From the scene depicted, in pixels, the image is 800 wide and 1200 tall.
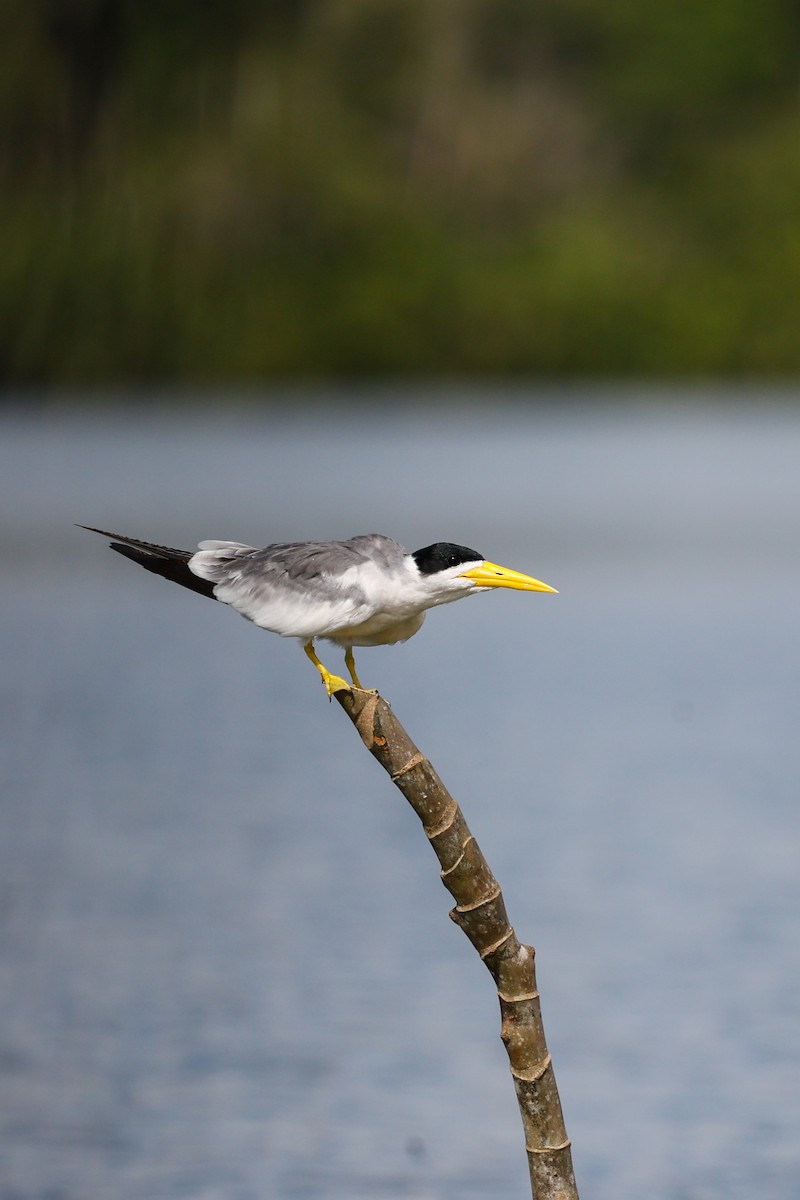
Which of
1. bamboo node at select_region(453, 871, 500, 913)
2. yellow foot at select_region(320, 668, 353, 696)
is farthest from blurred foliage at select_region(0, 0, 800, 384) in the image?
bamboo node at select_region(453, 871, 500, 913)

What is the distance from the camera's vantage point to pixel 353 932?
1066cm

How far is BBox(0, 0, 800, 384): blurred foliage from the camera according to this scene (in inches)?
2018

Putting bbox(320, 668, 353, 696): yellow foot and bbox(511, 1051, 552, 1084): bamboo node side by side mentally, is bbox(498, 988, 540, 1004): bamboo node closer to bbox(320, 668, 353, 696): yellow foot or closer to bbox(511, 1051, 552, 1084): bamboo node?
bbox(511, 1051, 552, 1084): bamboo node

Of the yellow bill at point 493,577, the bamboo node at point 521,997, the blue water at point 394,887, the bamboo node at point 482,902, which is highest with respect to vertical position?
the blue water at point 394,887

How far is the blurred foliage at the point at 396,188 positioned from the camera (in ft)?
168

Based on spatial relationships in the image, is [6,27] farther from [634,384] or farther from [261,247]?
[634,384]

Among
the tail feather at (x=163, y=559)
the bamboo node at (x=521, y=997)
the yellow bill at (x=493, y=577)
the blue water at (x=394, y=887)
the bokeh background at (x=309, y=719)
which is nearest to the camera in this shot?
the yellow bill at (x=493, y=577)

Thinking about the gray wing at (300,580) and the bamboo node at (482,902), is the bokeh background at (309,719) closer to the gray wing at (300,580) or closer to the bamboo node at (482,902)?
the bamboo node at (482,902)

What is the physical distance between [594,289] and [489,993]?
7003 cm

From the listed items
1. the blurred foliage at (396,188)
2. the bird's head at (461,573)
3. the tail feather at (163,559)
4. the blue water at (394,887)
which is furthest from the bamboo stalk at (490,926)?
the blurred foliage at (396,188)

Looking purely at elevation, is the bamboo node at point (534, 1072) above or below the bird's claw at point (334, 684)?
below

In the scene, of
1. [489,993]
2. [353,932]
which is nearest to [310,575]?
[489,993]

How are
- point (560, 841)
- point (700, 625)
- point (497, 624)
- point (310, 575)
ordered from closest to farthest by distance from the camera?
point (310, 575)
point (560, 841)
point (700, 625)
point (497, 624)

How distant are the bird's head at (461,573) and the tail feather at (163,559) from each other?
0.58m
